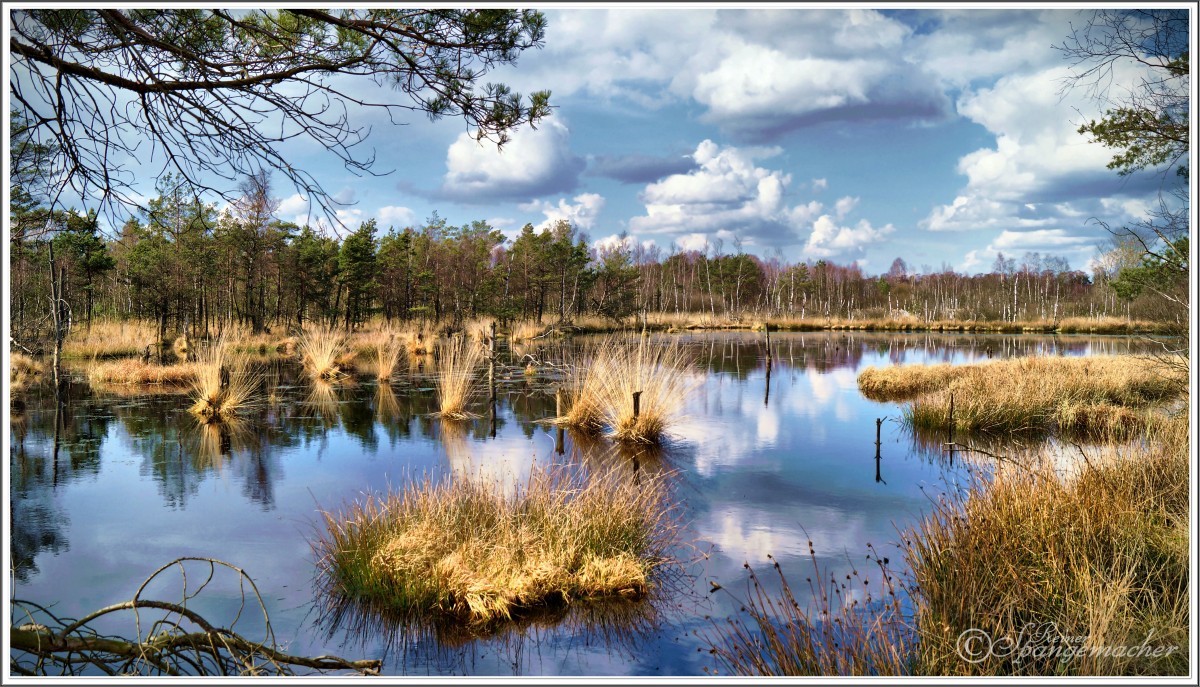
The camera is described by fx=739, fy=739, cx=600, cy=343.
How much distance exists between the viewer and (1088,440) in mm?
11328

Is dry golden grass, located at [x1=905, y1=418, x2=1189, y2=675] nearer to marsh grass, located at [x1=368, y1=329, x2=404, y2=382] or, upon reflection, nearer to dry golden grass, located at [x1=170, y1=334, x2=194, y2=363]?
marsh grass, located at [x1=368, y1=329, x2=404, y2=382]

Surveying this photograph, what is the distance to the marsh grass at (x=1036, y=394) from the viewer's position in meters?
12.2

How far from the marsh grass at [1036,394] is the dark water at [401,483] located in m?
1.05

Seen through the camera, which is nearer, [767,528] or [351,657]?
[351,657]

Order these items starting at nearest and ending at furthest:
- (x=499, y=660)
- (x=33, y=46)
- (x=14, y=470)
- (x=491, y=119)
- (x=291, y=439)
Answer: (x=33, y=46)
(x=499, y=660)
(x=491, y=119)
(x=14, y=470)
(x=291, y=439)

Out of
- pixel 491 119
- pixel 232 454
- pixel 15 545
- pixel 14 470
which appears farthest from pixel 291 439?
pixel 491 119

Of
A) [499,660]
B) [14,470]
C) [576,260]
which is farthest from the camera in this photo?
[576,260]

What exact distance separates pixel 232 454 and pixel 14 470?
8.35 ft

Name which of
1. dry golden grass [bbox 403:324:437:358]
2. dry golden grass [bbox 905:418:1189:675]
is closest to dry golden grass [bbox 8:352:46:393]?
dry golden grass [bbox 403:324:437:358]

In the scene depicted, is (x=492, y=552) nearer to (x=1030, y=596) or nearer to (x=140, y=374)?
(x=1030, y=596)

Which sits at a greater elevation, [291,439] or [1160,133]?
[1160,133]

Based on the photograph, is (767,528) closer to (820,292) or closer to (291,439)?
(291,439)

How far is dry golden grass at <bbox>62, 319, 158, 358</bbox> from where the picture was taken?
22.5 metres

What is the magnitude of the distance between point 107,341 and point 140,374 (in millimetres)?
6535
